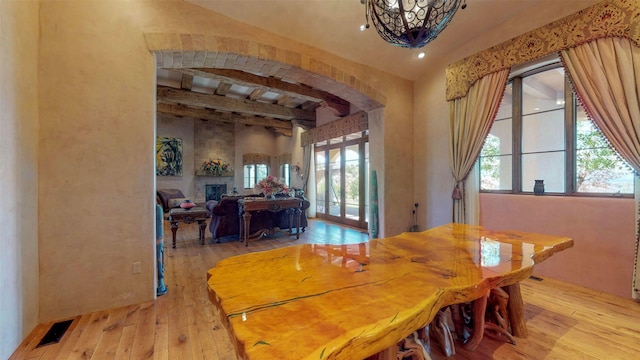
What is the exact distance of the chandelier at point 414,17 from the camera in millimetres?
1631

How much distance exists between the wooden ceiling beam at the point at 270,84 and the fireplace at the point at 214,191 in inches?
233

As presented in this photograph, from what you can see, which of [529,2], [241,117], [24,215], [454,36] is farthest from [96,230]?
[241,117]

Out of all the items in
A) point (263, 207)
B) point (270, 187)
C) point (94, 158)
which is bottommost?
point (263, 207)

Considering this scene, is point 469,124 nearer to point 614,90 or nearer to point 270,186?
point 614,90

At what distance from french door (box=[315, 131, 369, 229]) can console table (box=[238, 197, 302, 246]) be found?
169 cm

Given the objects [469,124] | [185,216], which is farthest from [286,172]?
[469,124]

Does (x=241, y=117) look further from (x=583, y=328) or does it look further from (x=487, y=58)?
(x=583, y=328)

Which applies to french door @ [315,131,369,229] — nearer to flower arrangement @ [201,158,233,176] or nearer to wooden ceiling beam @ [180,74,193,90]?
wooden ceiling beam @ [180,74,193,90]

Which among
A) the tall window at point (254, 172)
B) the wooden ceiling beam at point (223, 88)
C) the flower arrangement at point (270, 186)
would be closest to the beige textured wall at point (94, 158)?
the flower arrangement at point (270, 186)

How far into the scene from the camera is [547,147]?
3182 millimetres

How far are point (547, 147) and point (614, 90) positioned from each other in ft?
2.72

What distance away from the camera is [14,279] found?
5.94 ft

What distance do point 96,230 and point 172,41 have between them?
2.00 m

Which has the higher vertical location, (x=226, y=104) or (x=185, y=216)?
(x=226, y=104)
